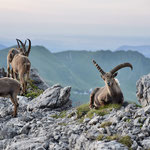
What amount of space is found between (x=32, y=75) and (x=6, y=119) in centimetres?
1452

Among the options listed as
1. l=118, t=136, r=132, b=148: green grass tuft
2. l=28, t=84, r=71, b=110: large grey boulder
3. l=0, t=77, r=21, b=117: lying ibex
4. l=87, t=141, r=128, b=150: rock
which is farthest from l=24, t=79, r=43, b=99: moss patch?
l=118, t=136, r=132, b=148: green grass tuft

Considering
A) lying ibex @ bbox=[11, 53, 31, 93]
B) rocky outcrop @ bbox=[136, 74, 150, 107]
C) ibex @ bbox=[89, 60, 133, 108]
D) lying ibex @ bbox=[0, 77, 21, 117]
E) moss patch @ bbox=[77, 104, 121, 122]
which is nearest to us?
moss patch @ bbox=[77, 104, 121, 122]

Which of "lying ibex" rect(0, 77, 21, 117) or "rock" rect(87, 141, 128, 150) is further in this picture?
"lying ibex" rect(0, 77, 21, 117)

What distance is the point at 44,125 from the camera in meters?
13.9

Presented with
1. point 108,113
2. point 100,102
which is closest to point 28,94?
point 100,102

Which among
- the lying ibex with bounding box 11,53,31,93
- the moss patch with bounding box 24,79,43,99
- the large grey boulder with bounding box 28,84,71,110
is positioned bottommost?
the moss patch with bounding box 24,79,43,99

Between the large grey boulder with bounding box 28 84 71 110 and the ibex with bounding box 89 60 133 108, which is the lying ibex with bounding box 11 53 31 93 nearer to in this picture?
the large grey boulder with bounding box 28 84 71 110

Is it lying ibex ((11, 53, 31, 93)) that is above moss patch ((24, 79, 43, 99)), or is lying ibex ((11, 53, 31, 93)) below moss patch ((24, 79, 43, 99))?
above

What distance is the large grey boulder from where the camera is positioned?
1853 centimetres

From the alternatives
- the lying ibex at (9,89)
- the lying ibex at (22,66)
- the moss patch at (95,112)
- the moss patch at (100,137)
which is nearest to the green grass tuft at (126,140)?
the moss patch at (100,137)

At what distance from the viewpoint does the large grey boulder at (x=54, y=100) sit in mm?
18531

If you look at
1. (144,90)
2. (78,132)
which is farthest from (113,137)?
(144,90)

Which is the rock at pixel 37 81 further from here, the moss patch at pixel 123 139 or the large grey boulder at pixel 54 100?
the moss patch at pixel 123 139

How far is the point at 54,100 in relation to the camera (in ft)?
61.4
